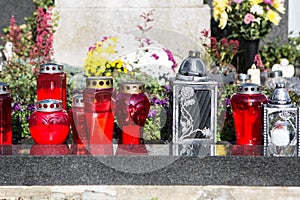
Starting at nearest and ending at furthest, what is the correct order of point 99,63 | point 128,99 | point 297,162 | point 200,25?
point 297,162, point 128,99, point 99,63, point 200,25

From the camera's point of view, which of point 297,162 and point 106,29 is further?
point 106,29

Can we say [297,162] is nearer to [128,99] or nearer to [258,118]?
[258,118]

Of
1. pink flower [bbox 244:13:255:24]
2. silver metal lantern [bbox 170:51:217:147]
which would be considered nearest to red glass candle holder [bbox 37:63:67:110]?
silver metal lantern [bbox 170:51:217:147]

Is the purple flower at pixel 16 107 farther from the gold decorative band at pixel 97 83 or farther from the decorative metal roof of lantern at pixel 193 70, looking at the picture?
the decorative metal roof of lantern at pixel 193 70

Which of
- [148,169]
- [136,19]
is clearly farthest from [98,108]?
[136,19]

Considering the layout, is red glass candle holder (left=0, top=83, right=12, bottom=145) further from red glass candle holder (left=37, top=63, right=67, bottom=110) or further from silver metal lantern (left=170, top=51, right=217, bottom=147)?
silver metal lantern (left=170, top=51, right=217, bottom=147)

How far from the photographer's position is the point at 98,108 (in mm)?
2830

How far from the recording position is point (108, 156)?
2.70 metres

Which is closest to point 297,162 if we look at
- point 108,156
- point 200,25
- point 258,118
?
point 258,118

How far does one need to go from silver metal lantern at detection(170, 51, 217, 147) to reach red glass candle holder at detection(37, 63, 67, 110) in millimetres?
577

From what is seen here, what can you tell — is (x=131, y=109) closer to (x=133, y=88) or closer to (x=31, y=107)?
(x=133, y=88)

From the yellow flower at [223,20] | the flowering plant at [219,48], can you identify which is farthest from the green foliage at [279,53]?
the flowering plant at [219,48]

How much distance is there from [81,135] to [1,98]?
386 mm

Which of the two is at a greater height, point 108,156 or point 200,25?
point 200,25
